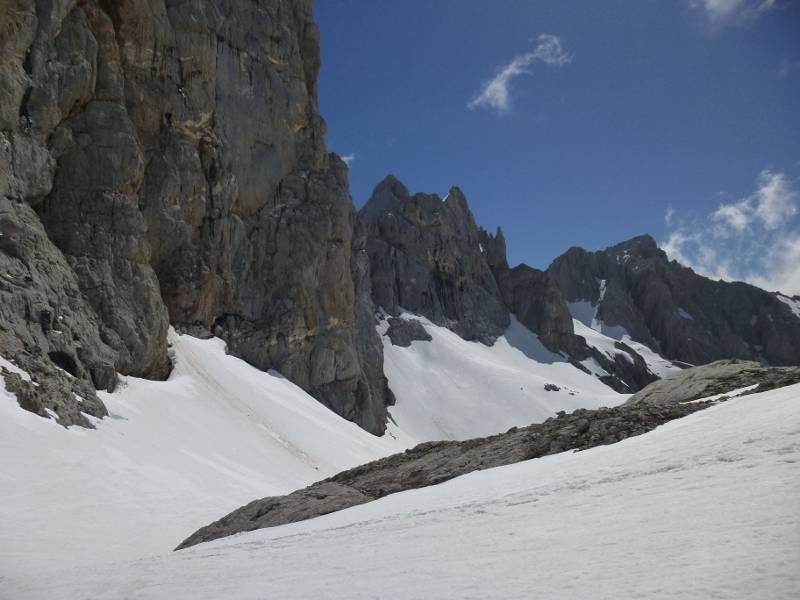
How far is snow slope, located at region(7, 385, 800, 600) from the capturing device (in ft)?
19.1

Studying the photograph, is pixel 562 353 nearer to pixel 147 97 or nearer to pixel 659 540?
pixel 147 97

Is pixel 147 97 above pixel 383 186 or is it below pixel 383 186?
below

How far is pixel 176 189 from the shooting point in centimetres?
4241

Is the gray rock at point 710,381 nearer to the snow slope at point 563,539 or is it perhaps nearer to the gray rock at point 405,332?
the snow slope at point 563,539

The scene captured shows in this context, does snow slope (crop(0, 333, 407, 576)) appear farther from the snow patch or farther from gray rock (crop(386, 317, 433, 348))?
the snow patch

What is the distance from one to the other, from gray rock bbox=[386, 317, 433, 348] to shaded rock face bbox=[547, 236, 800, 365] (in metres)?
69.8

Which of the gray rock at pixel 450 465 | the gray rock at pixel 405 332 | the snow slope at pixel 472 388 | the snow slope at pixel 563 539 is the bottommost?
the snow slope at pixel 563 539

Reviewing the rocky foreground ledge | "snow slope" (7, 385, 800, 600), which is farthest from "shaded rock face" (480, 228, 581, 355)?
"snow slope" (7, 385, 800, 600)

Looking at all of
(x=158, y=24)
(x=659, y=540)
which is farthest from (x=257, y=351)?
(x=659, y=540)

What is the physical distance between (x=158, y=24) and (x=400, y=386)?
57.6 metres

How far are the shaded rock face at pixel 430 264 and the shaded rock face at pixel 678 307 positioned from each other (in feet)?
157

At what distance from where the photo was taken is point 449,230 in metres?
116

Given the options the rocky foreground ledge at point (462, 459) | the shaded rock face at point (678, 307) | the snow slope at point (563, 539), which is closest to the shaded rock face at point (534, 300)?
the shaded rock face at point (678, 307)

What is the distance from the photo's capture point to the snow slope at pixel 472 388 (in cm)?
8162
